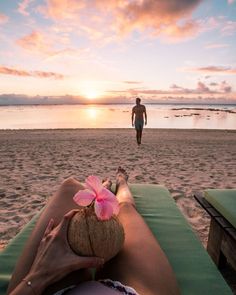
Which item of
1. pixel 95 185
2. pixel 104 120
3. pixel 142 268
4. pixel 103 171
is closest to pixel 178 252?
pixel 142 268

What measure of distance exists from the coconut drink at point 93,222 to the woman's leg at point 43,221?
0.15m

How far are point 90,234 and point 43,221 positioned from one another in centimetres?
72

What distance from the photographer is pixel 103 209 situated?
3.55 ft

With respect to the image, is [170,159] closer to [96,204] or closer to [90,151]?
[90,151]

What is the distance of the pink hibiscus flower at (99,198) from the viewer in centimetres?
108

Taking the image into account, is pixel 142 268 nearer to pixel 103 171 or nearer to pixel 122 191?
pixel 122 191

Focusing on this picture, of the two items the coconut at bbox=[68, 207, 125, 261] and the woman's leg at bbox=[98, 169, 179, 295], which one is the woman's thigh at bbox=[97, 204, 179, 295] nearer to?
the woman's leg at bbox=[98, 169, 179, 295]

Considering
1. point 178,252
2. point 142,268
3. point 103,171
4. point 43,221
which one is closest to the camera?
point 142,268

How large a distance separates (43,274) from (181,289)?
33.0 inches

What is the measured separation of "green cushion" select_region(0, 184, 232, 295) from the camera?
1.54 meters

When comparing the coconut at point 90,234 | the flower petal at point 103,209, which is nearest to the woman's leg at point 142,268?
the coconut at point 90,234

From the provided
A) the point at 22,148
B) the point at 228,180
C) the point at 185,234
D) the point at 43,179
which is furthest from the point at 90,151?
the point at 185,234

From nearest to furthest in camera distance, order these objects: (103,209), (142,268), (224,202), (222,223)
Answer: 1. (103,209)
2. (142,268)
3. (222,223)
4. (224,202)

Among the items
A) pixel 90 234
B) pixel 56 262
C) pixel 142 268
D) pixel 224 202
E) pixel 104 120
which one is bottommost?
pixel 104 120
